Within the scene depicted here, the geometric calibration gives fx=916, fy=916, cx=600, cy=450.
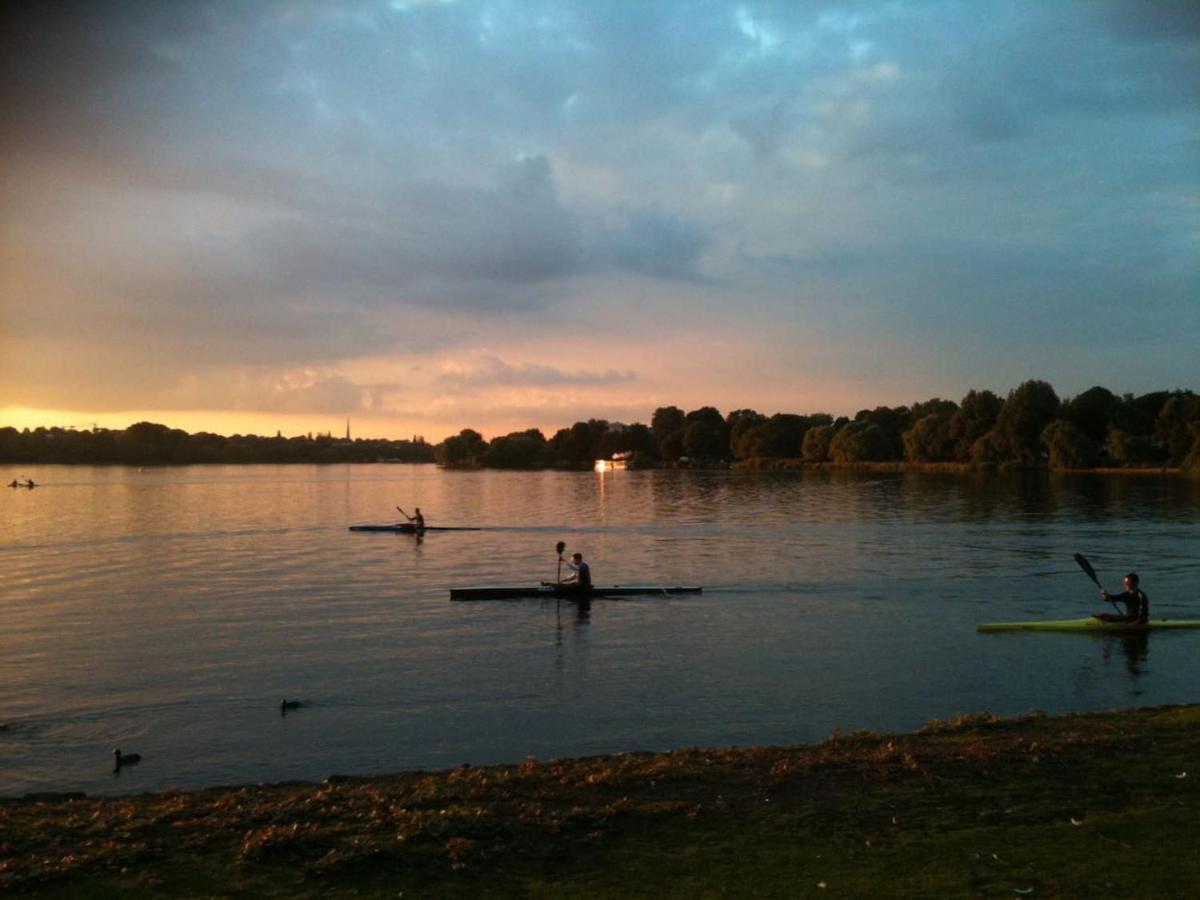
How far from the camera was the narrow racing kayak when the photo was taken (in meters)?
25.9

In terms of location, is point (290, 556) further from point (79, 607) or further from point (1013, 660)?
point (1013, 660)

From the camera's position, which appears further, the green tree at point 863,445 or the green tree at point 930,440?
the green tree at point 863,445

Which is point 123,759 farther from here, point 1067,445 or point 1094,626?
point 1067,445

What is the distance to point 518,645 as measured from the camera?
25422 mm

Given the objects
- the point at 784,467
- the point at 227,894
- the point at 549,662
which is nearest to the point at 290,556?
the point at 549,662

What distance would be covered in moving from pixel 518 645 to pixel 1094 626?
16299mm

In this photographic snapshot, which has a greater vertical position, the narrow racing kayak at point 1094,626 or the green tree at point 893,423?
the green tree at point 893,423

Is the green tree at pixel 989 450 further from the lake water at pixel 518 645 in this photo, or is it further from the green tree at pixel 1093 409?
the lake water at pixel 518 645

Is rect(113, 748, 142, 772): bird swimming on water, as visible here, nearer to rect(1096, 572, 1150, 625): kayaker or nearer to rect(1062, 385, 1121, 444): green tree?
rect(1096, 572, 1150, 625): kayaker

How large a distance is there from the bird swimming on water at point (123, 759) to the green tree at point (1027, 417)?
13859 centimetres

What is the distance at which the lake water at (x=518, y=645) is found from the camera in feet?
54.9

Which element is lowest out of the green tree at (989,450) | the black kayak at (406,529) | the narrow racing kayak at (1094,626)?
the narrow racing kayak at (1094,626)

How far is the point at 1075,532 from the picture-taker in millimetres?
Answer: 56219

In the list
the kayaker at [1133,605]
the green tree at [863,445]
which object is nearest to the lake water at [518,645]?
the kayaker at [1133,605]
